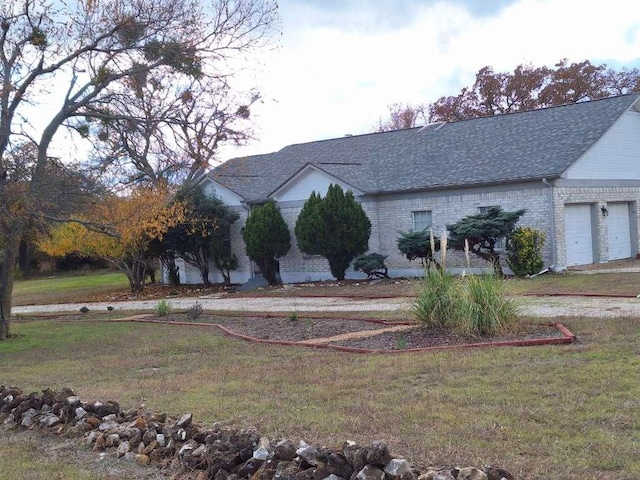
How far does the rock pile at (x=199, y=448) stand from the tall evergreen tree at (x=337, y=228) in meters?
17.7

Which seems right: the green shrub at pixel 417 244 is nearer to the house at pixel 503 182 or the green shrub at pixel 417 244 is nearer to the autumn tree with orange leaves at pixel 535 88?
the house at pixel 503 182

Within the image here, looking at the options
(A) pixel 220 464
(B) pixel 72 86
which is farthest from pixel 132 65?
(A) pixel 220 464

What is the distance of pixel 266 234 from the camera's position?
2694 centimetres

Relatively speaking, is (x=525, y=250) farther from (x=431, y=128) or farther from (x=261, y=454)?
(x=261, y=454)

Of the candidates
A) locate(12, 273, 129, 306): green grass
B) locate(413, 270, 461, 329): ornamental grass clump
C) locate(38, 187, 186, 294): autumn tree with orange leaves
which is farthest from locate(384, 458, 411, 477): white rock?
locate(12, 273, 129, 306): green grass

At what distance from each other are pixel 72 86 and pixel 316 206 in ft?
40.0

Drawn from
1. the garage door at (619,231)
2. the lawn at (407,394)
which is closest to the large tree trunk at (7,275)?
the lawn at (407,394)

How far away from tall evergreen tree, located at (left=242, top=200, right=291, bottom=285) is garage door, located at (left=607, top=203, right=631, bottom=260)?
37.3 ft

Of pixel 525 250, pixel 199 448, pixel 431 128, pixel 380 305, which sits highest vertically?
pixel 431 128

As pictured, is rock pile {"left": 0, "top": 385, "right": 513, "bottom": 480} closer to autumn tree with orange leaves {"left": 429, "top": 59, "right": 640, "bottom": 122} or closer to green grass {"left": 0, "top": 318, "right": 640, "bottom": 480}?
green grass {"left": 0, "top": 318, "right": 640, "bottom": 480}

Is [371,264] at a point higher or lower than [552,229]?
lower

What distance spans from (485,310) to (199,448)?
6.17 meters

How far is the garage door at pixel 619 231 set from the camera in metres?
24.5

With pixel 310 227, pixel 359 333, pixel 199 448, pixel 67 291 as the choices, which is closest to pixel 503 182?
pixel 310 227
